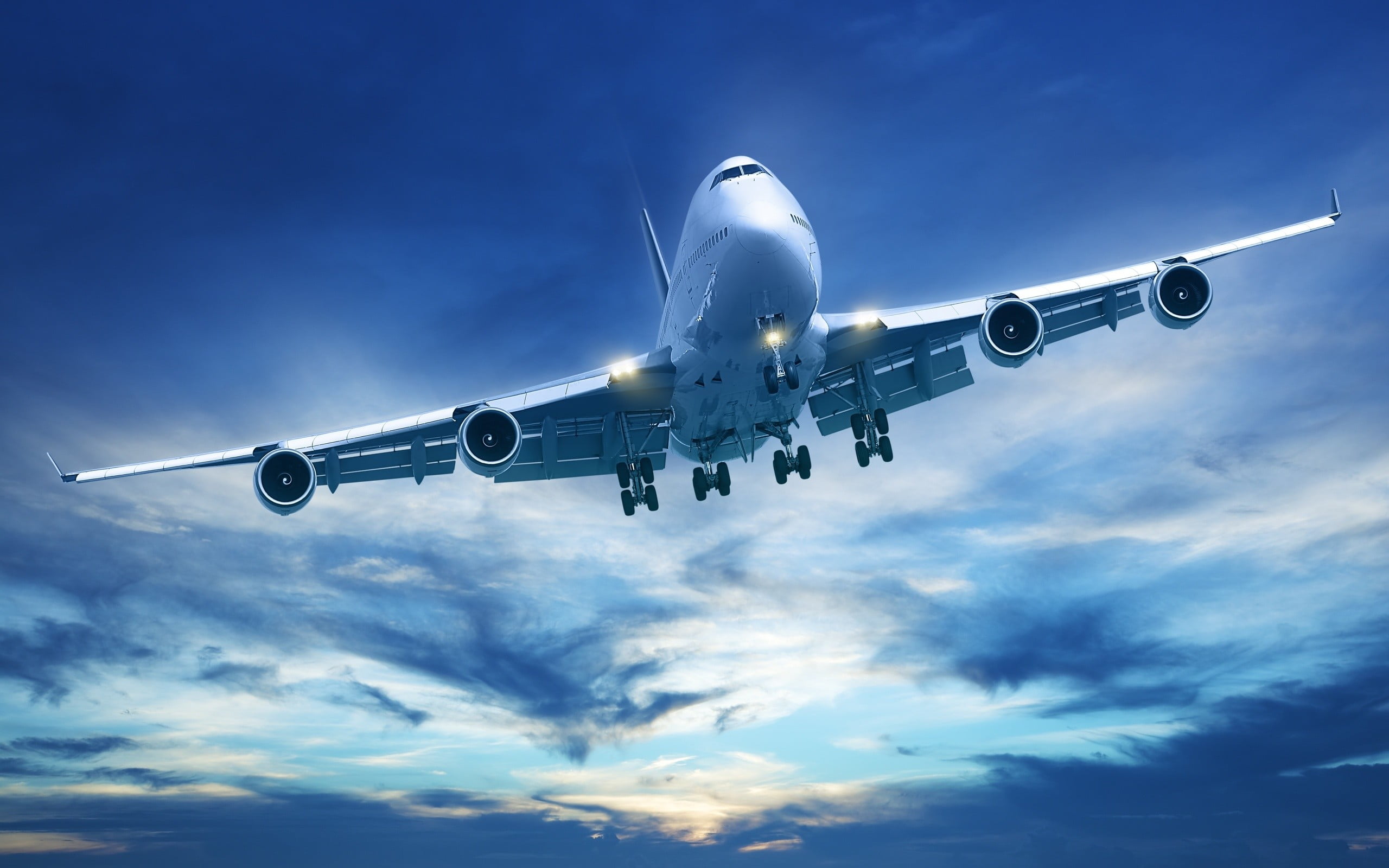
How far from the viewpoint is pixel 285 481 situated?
3250 cm

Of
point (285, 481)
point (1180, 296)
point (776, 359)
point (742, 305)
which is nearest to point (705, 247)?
point (742, 305)

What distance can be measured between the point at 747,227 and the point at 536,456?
15733mm

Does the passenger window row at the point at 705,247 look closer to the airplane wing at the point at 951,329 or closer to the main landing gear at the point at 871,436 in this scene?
the airplane wing at the point at 951,329

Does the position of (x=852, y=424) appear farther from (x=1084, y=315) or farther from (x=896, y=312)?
(x=1084, y=315)

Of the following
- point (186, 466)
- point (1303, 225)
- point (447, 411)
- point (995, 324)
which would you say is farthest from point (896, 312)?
point (186, 466)

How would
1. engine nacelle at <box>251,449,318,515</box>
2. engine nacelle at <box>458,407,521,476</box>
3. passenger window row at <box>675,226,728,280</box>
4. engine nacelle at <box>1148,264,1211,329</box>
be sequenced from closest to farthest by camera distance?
→ passenger window row at <box>675,226,728,280</box> → engine nacelle at <box>1148,264,1211,329</box> → engine nacelle at <box>458,407,521,476</box> → engine nacelle at <box>251,449,318,515</box>

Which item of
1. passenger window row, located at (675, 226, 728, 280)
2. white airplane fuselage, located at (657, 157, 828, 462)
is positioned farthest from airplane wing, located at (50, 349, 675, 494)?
passenger window row, located at (675, 226, 728, 280)

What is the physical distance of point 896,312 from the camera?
33438 millimetres

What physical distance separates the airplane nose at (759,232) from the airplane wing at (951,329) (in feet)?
25.1

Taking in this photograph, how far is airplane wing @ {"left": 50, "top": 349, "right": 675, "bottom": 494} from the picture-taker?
33.3 meters

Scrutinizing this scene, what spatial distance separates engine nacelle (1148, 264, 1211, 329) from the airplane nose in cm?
1303

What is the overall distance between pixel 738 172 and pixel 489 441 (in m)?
11.8

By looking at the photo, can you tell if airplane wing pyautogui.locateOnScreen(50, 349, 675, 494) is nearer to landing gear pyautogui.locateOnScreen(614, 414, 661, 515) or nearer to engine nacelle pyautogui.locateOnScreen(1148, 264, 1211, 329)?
landing gear pyautogui.locateOnScreen(614, 414, 661, 515)

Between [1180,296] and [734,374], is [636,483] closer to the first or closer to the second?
[734,374]
